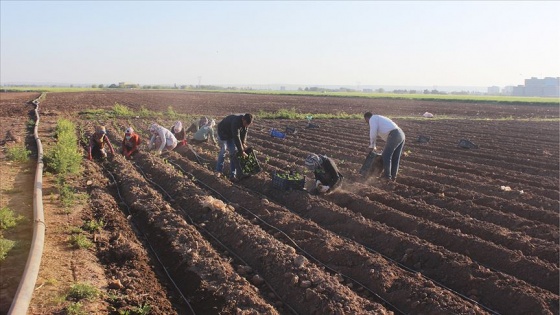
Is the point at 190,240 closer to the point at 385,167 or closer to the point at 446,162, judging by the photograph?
the point at 385,167

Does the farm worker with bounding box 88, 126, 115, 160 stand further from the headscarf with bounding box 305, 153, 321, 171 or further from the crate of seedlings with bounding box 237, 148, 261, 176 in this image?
the headscarf with bounding box 305, 153, 321, 171

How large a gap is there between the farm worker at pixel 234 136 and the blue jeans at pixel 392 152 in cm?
265

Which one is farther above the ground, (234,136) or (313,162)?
(234,136)

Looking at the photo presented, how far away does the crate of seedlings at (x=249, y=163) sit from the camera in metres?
10.2

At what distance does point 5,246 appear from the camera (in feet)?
20.1

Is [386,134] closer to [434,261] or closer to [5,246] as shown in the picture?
[434,261]

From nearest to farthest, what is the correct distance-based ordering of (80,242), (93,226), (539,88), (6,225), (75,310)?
(75,310), (80,242), (6,225), (93,226), (539,88)

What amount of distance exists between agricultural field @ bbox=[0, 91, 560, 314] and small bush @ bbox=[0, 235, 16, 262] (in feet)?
0.56

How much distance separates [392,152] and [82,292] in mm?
6568

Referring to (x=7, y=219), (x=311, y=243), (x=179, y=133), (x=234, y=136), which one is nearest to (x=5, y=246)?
(x=7, y=219)

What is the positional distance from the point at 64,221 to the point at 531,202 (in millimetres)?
7456

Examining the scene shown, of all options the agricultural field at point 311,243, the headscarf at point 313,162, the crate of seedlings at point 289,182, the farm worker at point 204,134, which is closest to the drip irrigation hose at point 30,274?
the agricultural field at point 311,243

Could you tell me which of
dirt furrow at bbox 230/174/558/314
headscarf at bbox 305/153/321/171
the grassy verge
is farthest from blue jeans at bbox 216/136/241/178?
the grassy verge

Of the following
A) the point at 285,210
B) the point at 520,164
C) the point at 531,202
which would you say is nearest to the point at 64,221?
the point at 285,210
